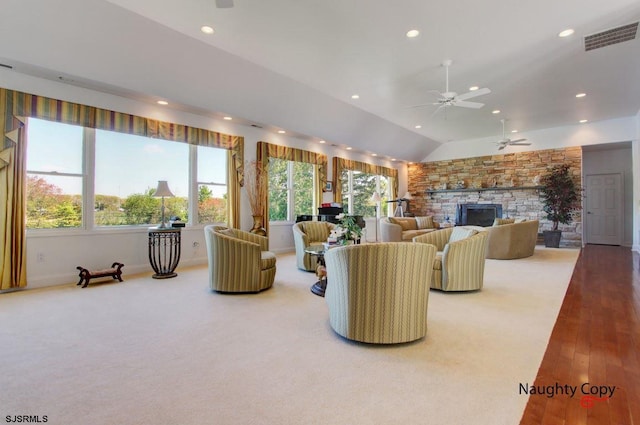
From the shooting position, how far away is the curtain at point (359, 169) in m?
9.09

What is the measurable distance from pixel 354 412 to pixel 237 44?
4432 mm

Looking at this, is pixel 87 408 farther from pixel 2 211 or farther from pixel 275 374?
pixel 2 211

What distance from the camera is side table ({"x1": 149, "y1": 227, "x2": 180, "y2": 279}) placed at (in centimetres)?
511

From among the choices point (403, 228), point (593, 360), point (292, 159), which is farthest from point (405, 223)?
Result: point (593, 360)

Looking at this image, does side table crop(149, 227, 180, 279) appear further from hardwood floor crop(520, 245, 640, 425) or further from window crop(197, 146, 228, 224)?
hardwood floor crop(520, 245, 640, 425)

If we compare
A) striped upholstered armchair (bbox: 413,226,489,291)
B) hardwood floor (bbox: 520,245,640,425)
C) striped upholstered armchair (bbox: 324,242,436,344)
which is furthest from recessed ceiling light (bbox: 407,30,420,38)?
hardwood floor (bbox: 520,245,640,425)

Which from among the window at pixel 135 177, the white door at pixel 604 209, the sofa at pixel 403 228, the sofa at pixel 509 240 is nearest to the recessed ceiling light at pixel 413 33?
the sofa at pixel 509 240

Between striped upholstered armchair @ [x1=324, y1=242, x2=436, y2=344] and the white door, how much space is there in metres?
10.3

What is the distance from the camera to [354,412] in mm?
1694

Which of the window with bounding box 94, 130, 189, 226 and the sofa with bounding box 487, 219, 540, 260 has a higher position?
the window with bounding box 94, 130, 189, 226

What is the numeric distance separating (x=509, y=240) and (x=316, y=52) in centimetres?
520

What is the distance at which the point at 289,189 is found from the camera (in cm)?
798

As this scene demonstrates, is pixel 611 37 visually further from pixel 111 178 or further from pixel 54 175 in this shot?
pixel 54 175

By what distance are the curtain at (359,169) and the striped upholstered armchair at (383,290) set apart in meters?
6.61
